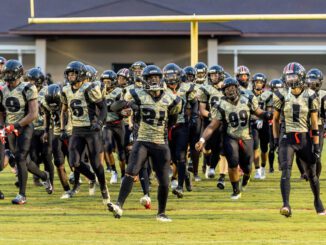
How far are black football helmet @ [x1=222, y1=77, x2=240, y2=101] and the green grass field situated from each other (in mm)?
1464

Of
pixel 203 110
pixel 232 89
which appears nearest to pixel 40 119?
pixel 203 110

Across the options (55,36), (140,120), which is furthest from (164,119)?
(55,36)

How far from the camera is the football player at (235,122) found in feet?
50.9

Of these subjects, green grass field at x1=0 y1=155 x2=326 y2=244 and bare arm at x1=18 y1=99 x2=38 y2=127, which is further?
bare arm at x1=18 y1=99 x2=38 y2=127

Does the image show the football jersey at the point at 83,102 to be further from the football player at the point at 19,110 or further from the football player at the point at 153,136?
the football player at the point at 153,136

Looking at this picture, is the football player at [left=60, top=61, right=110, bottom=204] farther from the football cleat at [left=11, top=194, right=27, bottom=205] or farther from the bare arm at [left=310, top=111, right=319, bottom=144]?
the bare arm at [left=310, top=111, right=319, bottom=144]

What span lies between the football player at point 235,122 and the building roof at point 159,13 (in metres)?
20.0

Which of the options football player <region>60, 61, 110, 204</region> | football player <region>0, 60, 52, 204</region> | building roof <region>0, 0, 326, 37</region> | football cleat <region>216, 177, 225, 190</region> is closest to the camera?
football player <region>60, 61, 110, 204</region>

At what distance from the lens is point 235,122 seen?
51.4ft

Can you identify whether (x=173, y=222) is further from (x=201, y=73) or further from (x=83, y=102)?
(x=201, y=73)

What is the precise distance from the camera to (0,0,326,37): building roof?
36.0m

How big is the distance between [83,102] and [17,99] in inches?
35.6

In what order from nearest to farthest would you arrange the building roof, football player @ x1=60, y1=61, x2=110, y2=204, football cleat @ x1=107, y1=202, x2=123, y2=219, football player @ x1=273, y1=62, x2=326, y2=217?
football cleat @ x1=107, y1=202, x2=123, y2=219
football player @ x1=273, y1=62, x2=326, y2=217
football player @ x1=60, y1=61, x2=110, y2=204
the building roof

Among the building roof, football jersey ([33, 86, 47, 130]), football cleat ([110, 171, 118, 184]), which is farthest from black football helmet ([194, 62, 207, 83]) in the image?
the building roof
